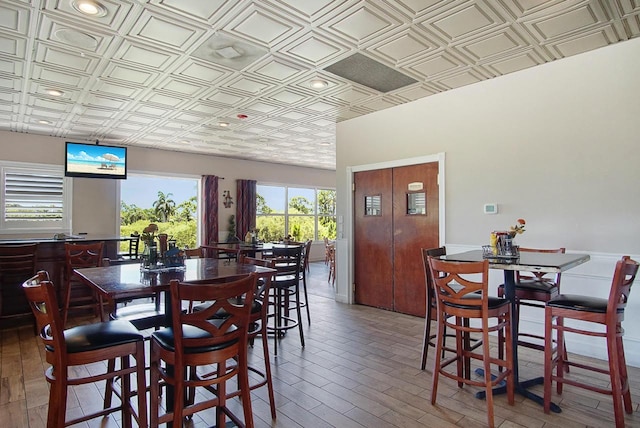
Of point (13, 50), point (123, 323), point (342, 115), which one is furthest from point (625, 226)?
point (13, 50)

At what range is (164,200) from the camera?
A: 27.6 feet

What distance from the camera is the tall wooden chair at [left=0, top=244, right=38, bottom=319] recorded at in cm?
416

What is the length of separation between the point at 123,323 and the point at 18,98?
167 inches

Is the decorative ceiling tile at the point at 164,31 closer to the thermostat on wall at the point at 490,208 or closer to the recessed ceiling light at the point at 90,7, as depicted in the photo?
the recessed ceiling light at the point at 90,7

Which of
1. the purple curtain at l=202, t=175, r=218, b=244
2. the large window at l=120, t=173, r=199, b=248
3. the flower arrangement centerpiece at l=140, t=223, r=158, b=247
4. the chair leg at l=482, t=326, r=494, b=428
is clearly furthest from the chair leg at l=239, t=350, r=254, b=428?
the purple curtain at l=202, t=175, r=218, b=244

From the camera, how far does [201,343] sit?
1820 mm

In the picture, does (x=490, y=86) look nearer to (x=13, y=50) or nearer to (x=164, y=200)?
(x=13, y=50)

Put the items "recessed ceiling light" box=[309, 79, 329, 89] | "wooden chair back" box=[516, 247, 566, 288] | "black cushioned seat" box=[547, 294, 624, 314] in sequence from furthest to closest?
1. "recessed ceiling light" box=[309, 79, 329, 89]
2. "wooden chair back" box=[516, 247, 566, 288]
3. "black cushioned seat" box=[547, 294, 624, 314]

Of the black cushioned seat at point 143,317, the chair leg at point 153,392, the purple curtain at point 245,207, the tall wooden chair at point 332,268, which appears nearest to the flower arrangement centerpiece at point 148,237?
the black cushioned seat at point 143,317

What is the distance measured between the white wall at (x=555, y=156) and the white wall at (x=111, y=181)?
544cm

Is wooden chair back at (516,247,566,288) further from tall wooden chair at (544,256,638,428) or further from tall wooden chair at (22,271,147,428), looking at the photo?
tall wooden chair at (22,271,147,428)

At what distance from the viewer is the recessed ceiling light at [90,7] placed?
263 cm

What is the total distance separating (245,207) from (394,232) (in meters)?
4.87

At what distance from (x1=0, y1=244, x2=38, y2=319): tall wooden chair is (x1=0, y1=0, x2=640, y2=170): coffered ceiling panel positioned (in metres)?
1.89
